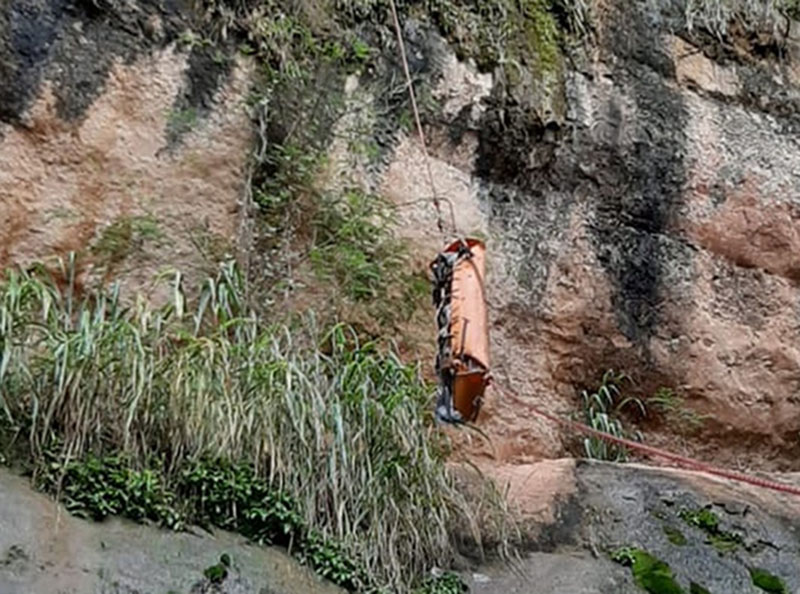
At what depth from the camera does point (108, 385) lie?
3.76 m

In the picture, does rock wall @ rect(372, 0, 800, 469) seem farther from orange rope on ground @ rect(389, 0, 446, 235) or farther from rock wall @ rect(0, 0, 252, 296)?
rock wall @ rect(0, 0, 252, 296)

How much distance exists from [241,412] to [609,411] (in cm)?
269

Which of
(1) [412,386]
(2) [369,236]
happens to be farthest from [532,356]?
(1) [412,386]

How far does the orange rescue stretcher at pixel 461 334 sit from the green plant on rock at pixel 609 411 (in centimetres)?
183

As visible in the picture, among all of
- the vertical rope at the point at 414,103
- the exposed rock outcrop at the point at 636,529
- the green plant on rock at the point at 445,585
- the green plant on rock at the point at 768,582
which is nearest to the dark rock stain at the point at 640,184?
the vertical rope at the point at 414,103

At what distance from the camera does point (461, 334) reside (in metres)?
3.94

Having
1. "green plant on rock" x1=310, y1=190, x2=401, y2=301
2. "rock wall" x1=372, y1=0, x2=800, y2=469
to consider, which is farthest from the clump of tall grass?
"rock wall" x1=372, y1=0, x2=800, y2=469

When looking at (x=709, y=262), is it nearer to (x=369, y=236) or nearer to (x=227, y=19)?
(x=369, y=236)

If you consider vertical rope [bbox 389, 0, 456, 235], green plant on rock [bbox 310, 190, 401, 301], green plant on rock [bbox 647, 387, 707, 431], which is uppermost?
vertical rope [bbox 389, 0, 456, 235]

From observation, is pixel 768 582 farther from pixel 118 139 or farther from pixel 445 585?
pixel 118 139

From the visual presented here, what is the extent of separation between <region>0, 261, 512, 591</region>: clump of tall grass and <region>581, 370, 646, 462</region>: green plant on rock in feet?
5.06

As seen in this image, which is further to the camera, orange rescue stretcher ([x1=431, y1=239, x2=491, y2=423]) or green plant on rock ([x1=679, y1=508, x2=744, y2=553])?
green plant on rock ([x1=679, y1=508, x2=744, y2=553])

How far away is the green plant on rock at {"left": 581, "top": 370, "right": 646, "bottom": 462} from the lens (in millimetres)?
5660

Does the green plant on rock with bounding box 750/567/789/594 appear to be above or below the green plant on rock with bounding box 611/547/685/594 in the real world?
above
